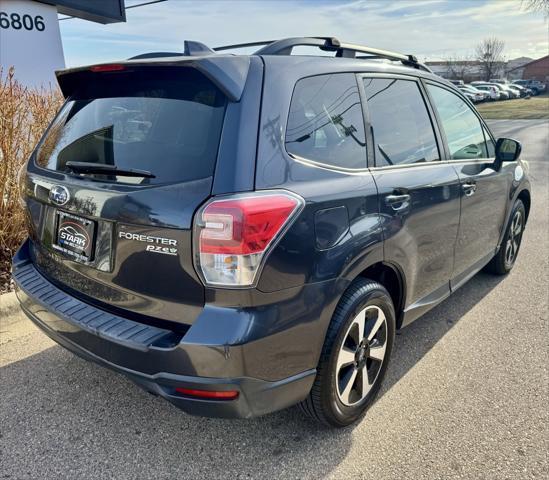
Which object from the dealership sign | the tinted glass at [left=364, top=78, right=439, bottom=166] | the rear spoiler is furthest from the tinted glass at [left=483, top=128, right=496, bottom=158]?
the dealership sign

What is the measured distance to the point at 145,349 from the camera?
1.93m

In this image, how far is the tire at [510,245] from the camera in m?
4.39

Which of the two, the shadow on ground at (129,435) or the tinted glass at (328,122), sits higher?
the tinted glass at (328,122)

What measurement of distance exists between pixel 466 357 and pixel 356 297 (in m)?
1.38

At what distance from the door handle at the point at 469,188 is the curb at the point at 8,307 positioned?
11.1 feet

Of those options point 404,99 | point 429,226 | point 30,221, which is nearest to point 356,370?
point 429,226

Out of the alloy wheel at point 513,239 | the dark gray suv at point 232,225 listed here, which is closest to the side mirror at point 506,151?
Answer: the alloy wheel at point 513,239

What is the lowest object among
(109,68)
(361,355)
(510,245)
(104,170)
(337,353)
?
(510,245)

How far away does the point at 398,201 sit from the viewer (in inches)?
99.0

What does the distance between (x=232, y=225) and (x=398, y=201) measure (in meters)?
1.10

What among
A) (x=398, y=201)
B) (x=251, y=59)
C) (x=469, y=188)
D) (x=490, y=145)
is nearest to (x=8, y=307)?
(x=251, y=59)

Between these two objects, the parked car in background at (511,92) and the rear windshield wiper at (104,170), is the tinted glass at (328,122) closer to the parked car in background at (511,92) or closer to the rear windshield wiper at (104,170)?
→ the rear windshield wiper at (104,170)

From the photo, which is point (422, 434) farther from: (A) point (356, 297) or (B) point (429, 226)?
(B) point (429, 226)

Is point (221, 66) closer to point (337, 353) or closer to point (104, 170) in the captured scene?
point (104, 170)
